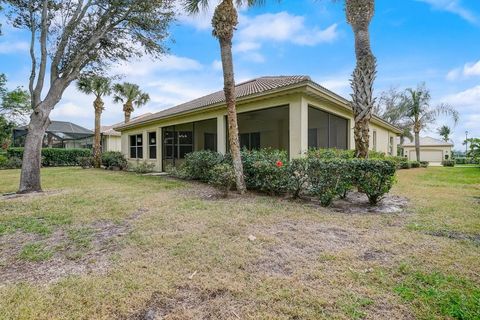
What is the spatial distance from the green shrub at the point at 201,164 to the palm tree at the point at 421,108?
88.1 ft

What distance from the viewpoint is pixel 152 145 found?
58.5ft

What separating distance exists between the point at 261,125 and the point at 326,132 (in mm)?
4797

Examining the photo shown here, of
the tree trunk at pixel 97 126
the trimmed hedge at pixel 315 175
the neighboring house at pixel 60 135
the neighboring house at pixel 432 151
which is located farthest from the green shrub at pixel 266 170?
the neighboring house at pixel 432 151

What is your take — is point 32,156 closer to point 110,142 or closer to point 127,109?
point 127,109

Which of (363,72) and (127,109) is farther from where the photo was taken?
(127,109)

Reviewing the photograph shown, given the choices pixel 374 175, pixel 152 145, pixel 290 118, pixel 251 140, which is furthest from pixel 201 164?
pixel 152 145

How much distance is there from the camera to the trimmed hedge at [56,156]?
2256 centimetres

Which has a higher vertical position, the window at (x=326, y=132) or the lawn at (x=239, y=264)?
the window at (x=326, y=132)

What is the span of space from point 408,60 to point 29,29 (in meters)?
18.3

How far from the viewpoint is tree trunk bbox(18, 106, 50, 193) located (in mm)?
8797

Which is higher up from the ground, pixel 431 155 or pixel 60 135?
pixel 60 135

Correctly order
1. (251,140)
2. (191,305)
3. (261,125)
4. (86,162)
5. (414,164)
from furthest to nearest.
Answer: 1. (414,164)
2. (86,162)
3. (251,140)
4. (261,125)
5. (191,305)

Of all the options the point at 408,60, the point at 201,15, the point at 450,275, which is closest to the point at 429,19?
the point at 408,60

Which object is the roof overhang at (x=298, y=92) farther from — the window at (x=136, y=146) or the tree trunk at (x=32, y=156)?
the window at (x=136, y=146)
